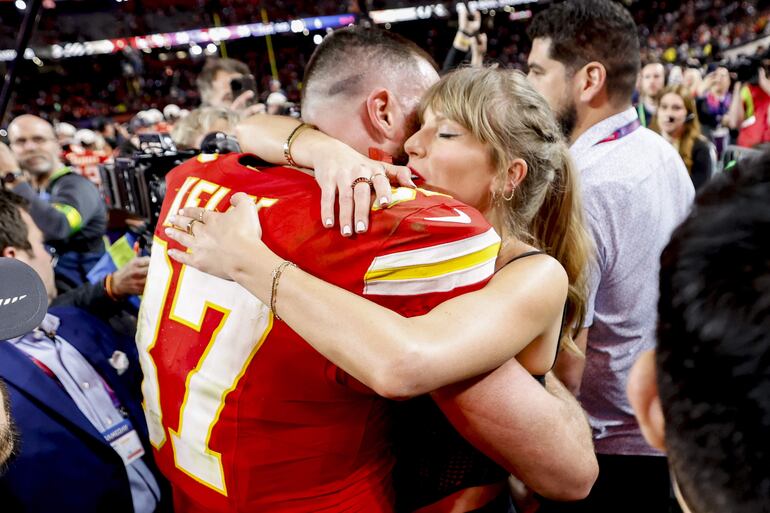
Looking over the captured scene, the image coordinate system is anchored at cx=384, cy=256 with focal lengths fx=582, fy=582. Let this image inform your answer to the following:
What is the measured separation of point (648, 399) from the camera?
563 mm

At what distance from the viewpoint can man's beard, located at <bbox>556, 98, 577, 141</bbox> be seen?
1772 mm

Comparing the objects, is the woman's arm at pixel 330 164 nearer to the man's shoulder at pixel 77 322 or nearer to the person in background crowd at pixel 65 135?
the man's shoulder at pixel 77 322

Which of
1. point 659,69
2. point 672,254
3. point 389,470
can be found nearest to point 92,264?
point 389,470

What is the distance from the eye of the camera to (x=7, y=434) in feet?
3.16

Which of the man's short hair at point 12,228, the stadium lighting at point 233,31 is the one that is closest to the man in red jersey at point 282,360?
the man's short hair at point 12,228

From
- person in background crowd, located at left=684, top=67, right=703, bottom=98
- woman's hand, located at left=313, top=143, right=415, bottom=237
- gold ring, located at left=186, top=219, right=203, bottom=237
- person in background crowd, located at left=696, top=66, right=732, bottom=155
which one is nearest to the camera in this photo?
woman's hand, located at left=313, top=143, right=415, bottom=237

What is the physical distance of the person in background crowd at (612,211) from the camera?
1.52 meters

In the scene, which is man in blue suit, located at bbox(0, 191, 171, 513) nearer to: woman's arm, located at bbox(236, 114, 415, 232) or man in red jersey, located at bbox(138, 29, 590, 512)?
man in red jersey, located at bbox(138, 29, 590, 512)

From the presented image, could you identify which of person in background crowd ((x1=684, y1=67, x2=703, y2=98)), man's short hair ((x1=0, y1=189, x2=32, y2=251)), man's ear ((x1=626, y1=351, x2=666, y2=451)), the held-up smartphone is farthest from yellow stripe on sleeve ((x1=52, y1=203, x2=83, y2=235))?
person in background crowd ((x1=684, y1=67, x2=703, y2=98))

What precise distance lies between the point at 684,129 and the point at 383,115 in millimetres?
3077

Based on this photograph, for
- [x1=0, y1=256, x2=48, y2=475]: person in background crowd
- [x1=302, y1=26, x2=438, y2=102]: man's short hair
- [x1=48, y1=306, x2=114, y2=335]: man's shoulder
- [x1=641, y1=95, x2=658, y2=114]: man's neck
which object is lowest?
[x1=641, y1=95, x2=658, y2=114]: man's neck

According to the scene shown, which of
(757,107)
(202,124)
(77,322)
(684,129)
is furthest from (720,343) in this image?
(757,107)

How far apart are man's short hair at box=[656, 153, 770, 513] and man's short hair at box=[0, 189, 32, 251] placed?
181 cm

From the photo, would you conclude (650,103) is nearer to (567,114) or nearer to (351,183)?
(567,114)
